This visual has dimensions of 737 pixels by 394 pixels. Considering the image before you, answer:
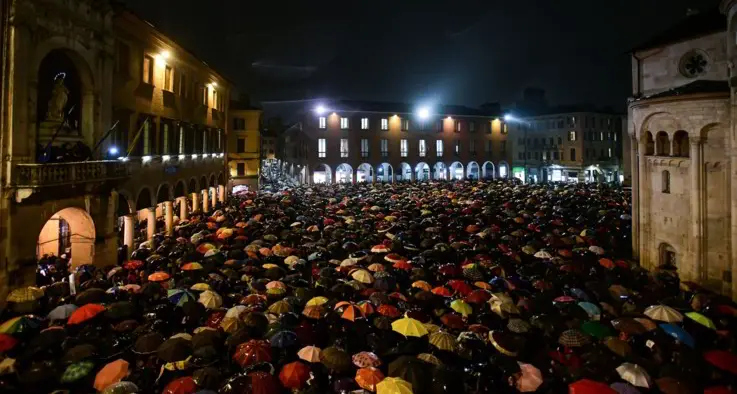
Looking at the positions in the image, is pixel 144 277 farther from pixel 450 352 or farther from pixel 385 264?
pixel 450 352

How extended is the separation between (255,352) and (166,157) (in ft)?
69.8

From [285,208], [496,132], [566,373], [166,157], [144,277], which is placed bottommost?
[566,373]

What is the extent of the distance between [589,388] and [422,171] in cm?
7356

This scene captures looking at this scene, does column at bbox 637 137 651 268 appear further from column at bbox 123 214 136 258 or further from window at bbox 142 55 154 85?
window at bbox 142 55 154 85

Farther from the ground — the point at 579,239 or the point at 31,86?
the point at 31,86

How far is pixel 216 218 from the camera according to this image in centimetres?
3219

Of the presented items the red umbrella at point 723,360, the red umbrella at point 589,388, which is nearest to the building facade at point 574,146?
the red umbrella at point 723,360

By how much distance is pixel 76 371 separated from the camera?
1061 centimetres

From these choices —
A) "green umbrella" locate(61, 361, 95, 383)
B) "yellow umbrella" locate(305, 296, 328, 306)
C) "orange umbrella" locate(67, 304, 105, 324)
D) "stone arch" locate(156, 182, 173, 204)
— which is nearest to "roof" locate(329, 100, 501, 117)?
"stone arch" locate(156, 182, 173, 204)

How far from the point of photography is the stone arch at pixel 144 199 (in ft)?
86.2

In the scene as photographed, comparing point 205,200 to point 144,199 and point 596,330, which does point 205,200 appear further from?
point 596,330

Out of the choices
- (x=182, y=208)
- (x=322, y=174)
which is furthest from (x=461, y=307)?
(x=322, y=174)

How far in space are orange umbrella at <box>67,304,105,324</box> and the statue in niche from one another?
8.38 m

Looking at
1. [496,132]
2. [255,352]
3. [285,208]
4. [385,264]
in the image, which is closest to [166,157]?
[285,208]
